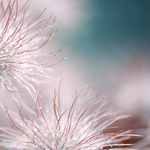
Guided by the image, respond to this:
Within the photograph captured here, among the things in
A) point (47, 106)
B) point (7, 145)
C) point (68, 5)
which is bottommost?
point (7, 145)

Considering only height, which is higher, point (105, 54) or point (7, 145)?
point (105, 54)

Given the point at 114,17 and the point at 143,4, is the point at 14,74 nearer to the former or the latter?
the point at 114,17

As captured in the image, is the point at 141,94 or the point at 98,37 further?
the point at 98,37

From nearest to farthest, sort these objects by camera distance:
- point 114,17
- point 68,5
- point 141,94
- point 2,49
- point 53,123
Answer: point 2,49, point 53,123, point 141,94, point 68,5, point 114,17

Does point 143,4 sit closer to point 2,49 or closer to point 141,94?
point 141,94

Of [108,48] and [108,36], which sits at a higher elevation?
[108,36]

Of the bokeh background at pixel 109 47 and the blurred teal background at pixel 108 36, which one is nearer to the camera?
the bokeh background at pixel 109 47

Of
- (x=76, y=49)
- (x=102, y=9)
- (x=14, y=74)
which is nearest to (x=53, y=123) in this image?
(x=14, y=74)

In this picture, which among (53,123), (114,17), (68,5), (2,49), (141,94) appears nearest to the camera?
(2,49)

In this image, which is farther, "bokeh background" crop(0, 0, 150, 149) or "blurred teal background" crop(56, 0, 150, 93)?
"blurred teal background" crop(56, 0, 150, 93)

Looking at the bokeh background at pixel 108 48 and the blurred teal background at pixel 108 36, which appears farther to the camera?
the blurred teal background at pixel 108 36

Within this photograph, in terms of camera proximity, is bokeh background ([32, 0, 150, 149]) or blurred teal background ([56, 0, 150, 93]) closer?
bokeh background ([32, 0, 150, 149])
